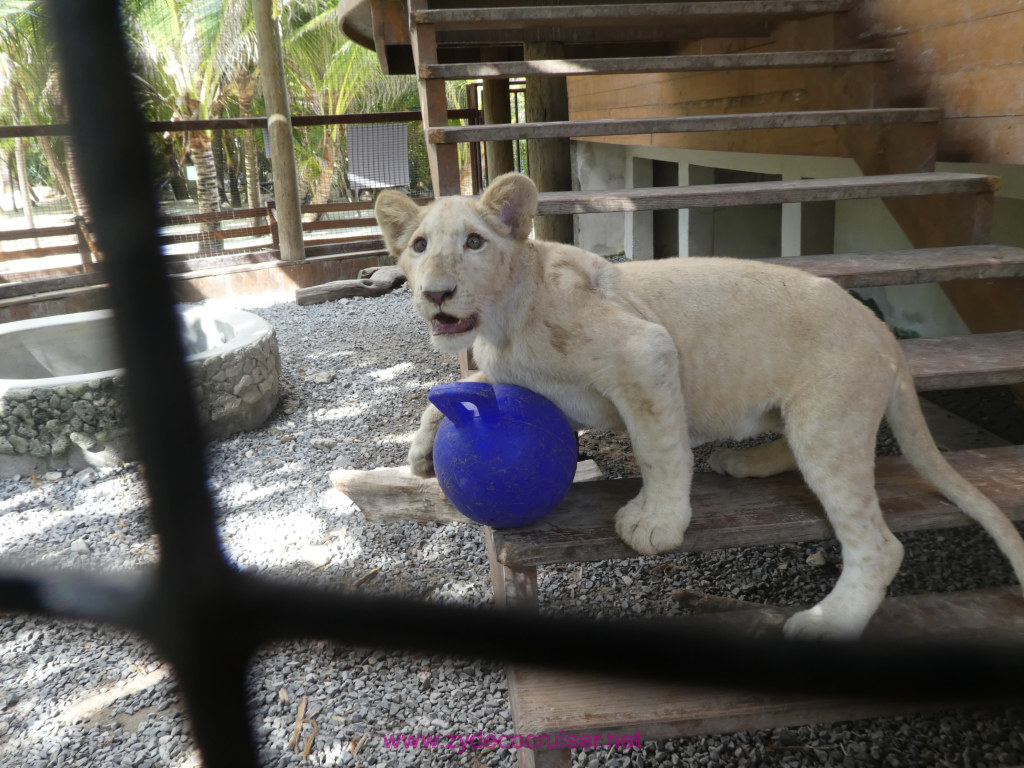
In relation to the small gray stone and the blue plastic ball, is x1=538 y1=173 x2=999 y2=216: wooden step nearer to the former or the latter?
the blue plastic ball

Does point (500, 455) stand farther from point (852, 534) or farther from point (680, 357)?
point (852, 534)

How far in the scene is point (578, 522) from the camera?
2445 mm

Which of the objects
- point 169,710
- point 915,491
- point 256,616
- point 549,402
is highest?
point 256,616

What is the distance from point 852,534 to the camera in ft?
7.53

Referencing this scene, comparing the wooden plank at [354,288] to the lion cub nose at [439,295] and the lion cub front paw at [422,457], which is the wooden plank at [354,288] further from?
the lion cub nose at [439,295]

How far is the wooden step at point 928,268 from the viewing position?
3.45 metres

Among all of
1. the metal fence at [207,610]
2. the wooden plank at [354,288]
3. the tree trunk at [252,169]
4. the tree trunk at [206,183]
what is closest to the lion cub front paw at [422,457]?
the metal fence at [207,610]

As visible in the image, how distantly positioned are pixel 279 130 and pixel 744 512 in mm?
9459

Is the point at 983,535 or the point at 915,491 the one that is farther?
the point at 983,535

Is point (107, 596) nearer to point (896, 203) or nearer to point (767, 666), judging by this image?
point (767, 666)

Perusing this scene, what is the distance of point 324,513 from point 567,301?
2.64 meters

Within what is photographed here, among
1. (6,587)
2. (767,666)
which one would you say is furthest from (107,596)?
(767,666)

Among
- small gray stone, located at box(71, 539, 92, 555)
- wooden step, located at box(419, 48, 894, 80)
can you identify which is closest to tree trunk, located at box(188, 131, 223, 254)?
small gray stone, located at box(71, 539, 92, 555)

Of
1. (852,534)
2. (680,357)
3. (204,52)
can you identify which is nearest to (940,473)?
(852,534)
